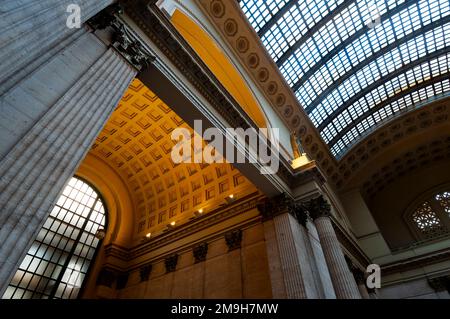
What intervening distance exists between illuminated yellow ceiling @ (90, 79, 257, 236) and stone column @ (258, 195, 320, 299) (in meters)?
1.88

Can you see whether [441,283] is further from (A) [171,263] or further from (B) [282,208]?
(A) [171,263]

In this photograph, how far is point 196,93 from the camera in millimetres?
8562

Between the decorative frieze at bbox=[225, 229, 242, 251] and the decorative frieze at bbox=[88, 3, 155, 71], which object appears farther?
the decorative frieze at bbox=[225, 229, 242, 251]

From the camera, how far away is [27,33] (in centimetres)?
343

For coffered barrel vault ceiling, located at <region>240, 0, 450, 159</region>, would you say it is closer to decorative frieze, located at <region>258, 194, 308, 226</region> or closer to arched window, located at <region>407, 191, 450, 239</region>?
arched window, located at <region>407, 191, 450, 239</region>

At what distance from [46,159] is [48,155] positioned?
7 centimetres

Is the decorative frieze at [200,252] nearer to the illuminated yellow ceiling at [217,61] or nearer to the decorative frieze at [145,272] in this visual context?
the decorative frieze at [145,272]

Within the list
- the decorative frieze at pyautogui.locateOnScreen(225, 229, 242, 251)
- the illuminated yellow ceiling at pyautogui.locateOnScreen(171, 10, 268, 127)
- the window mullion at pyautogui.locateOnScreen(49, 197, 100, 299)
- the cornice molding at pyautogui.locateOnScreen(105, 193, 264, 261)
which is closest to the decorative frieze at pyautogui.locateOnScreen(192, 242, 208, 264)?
the cornice molding at pyautogui.locateOnScreen(105, 193, 264, 261)

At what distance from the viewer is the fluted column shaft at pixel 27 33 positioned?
10.5 feet

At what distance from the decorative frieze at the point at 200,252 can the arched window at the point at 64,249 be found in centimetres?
508

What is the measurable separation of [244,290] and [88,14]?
9.56 meters


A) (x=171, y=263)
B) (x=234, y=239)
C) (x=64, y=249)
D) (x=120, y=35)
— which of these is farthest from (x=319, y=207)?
(x=64, y=249)

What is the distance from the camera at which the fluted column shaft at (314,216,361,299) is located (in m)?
9.36
